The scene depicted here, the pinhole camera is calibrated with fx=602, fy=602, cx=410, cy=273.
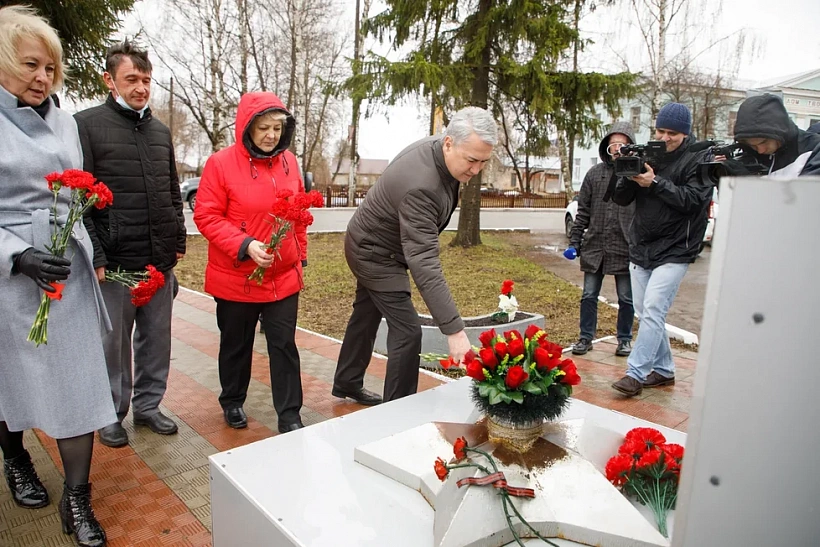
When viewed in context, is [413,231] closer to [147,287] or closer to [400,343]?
[400,343]

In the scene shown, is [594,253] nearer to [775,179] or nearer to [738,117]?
[738,117]

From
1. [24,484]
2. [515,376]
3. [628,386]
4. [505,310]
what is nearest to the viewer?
[515,376]

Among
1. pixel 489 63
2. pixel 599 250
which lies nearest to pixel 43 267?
pixel 599 250

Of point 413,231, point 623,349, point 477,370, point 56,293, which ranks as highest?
point 413,231

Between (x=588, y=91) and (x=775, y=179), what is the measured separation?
420 inches

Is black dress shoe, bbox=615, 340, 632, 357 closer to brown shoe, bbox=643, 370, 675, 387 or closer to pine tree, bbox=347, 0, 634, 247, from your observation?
brown shoe, bbox=643, 370, 675, 387

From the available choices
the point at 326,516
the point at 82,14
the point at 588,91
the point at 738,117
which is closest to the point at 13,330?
the point at 326,516

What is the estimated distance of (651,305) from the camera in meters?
3.90

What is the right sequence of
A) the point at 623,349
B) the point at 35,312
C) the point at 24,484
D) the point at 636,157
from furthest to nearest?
the point at 623,349 → the point at 636,157 → the point at 24,484 → the point at 35,312

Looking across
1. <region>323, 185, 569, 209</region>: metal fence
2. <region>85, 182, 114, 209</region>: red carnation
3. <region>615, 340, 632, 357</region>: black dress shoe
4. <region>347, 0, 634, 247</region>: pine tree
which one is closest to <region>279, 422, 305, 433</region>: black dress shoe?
<region>85, 182, 114, 209</region>: red carnation

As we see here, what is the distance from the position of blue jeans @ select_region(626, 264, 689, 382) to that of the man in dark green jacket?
1.66 meters

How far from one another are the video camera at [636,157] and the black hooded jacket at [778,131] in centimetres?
94

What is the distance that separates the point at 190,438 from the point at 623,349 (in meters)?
3.47

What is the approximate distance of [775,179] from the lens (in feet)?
2.81
